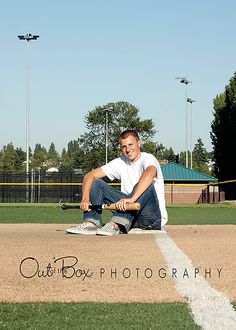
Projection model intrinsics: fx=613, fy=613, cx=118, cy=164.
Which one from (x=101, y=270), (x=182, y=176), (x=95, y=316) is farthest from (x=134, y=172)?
(x=182, y=176)

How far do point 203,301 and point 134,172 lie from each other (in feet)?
13.5

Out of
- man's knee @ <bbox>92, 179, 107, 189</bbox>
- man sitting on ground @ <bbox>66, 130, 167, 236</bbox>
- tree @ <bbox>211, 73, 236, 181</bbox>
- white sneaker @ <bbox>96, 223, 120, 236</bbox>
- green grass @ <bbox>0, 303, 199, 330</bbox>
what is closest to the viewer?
green grass @ <bbox>0, 303, 199, 330</bbox>

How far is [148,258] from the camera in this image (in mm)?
4797

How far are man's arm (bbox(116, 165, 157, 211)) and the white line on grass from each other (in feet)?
6.05

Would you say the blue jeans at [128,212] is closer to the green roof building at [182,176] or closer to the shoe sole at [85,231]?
the shoe sole at [85,231]

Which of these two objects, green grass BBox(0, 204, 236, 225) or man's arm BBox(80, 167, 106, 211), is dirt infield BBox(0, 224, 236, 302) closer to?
man's arm BBox(80, 167, 106, 211)

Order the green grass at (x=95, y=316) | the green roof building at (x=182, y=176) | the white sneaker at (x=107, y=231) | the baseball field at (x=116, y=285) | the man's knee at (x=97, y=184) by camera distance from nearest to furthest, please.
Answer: the green grass at (x=95, y=316) < the baseball field at (x=116, y=285) < the white sneaker at (x=107, y=231) < the man's knee at (x=97, y=184) < the green roof building at (x=182, y=176)

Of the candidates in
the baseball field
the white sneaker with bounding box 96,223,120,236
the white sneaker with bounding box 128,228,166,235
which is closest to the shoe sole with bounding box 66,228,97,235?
the white sneaker with bounding box 96,223,120,236

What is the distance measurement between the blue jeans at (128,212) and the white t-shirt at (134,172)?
12 cm

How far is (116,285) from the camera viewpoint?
3684mm

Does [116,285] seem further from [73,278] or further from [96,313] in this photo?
[96,313]

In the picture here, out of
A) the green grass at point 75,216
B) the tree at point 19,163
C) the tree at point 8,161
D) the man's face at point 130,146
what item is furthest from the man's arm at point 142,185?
the tree at point 19,163

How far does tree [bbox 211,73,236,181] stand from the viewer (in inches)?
2018

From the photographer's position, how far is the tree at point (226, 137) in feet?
168
